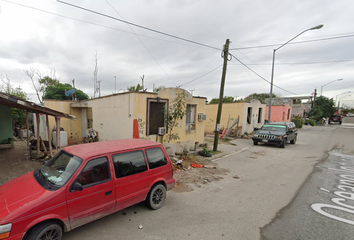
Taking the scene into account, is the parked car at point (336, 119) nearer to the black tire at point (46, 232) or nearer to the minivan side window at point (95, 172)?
the minivan side window at point (95, 172)

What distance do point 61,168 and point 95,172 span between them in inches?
26.3

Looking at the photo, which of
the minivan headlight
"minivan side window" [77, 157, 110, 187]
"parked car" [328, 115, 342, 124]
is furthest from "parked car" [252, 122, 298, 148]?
"parked car" [328, 115, 342, 124]

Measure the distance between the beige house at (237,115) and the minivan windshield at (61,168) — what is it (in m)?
15.0

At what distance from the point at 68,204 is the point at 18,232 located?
589 mm

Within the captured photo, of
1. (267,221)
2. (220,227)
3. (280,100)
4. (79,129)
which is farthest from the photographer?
(280,100)

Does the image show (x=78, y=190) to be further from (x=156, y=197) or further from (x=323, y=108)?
(x=323, y=108)

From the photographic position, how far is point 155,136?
8.42m

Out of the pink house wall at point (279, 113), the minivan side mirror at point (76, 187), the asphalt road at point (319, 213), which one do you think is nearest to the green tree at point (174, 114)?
the asphalt road at point (319, 213)

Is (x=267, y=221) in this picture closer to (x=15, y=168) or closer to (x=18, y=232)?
(x=18, y=232)

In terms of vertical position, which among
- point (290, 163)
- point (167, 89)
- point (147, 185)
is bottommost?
point (290, 163)

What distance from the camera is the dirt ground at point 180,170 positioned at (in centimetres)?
527

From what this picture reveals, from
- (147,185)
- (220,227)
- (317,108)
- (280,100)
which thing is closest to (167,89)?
(147,185)

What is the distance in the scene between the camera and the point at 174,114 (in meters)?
8.48

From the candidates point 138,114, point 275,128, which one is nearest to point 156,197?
point 138,114
